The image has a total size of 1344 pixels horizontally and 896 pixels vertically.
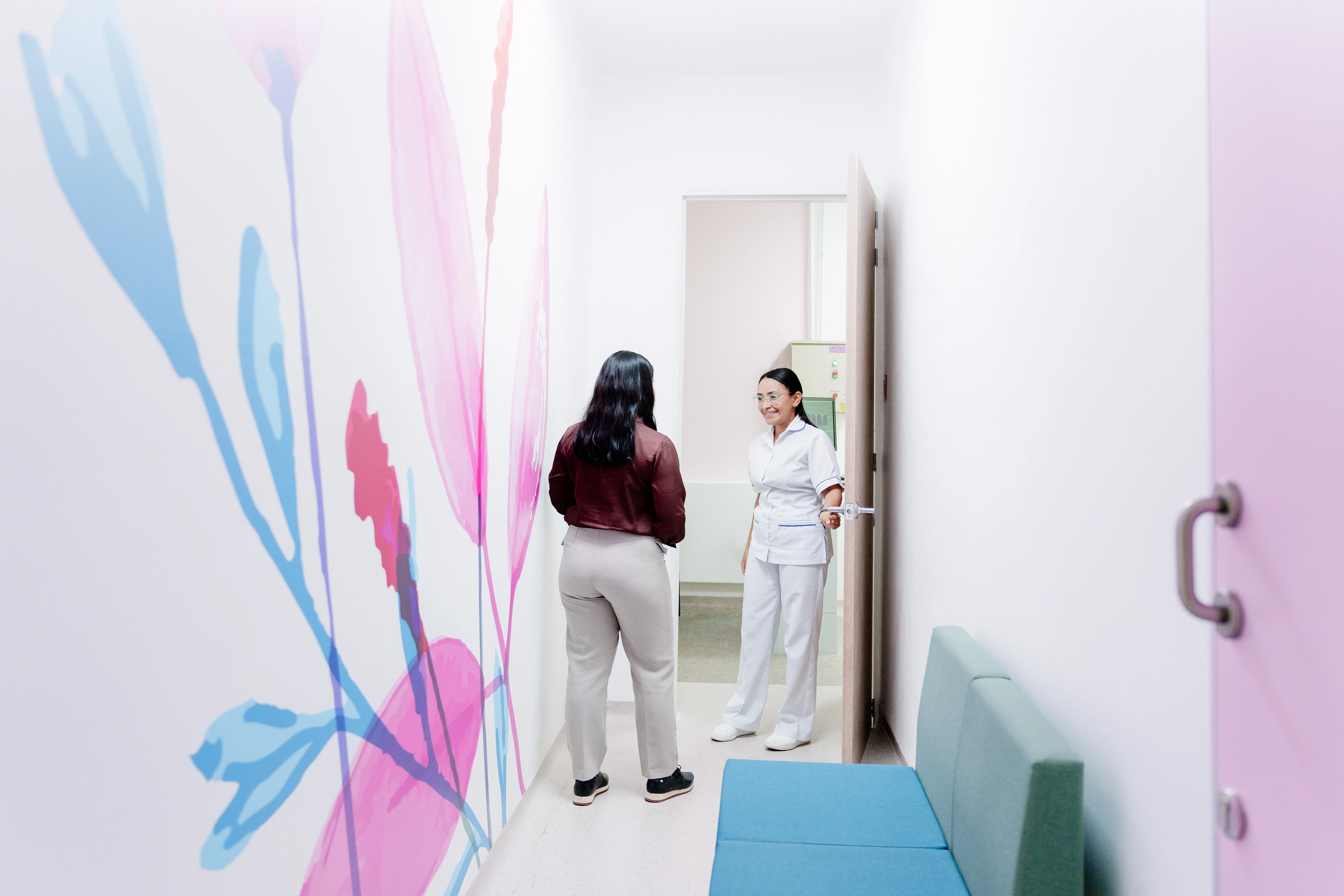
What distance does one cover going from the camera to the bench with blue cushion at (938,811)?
118 cm

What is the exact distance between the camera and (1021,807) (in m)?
1.20

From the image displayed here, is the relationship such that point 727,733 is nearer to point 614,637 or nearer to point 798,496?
point 614,637

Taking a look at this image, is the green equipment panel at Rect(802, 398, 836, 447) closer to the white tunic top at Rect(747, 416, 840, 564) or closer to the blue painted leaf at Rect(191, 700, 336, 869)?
the white tunic top at Rect(747, 416, 840, 564)

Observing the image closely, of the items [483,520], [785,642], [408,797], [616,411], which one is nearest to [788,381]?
[616,411]

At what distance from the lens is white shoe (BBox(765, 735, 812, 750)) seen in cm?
319

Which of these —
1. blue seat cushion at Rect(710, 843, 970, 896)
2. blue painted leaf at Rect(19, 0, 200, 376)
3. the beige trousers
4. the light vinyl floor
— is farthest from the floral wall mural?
blue seat cushion at Rect(710, 843, 970, 896)

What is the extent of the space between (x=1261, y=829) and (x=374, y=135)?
1738mm

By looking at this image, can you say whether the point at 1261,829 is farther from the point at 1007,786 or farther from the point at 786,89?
the point at 786,89

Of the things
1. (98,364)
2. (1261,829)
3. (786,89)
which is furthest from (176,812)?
(786,89)

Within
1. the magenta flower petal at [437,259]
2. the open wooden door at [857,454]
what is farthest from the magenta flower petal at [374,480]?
the open wooden door at [857,454]

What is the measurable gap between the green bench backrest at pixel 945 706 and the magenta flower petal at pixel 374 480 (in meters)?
1.22

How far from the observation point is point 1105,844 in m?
1.28

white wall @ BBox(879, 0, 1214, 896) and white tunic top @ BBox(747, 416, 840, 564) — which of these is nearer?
white wall @ BBox(879, 0, 1214, 896)

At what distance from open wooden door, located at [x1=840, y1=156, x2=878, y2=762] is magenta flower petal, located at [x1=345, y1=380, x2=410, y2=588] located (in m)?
1.75
